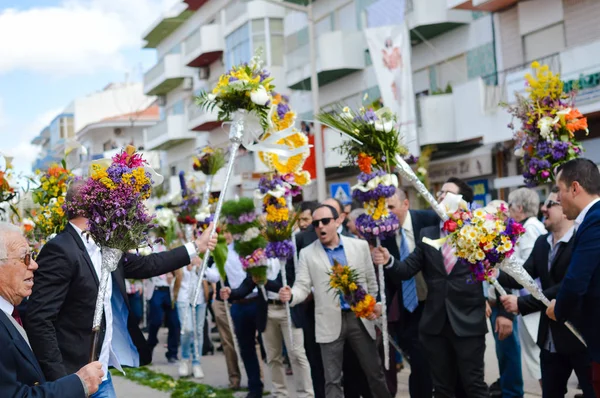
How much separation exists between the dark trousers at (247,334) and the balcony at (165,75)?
42139 mm

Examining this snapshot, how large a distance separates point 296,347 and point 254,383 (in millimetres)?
1256

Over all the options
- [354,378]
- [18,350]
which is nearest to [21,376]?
[18,350]

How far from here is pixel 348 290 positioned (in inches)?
338

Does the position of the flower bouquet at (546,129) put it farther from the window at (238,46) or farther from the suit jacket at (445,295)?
the window at (238,46)

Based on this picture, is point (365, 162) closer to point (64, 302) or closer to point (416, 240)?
point (416, 240)

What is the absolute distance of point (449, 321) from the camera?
807 centimetres

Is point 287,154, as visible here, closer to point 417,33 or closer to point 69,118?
point 417,33


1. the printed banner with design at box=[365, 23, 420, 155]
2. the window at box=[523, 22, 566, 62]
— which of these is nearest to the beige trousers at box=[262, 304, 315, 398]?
the window at box=[523, 22, 566, 62]

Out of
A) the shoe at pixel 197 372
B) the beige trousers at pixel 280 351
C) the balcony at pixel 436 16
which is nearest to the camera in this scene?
the beige trousers at pixel 280 351

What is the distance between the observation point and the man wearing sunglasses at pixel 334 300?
28.7 feet

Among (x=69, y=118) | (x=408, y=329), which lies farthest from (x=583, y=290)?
(x=69, y=118)

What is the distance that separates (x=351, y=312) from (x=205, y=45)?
38.8 m

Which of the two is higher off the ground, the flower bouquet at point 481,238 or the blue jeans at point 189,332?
the flower bouquet at point 481,238

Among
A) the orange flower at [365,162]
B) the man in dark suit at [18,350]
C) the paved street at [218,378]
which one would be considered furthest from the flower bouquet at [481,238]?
the paved street at [218,378]
